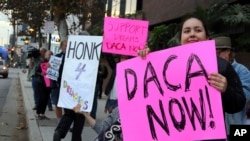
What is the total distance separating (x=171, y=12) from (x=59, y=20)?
613 cm

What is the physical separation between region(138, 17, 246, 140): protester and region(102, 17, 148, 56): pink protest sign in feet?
8.92

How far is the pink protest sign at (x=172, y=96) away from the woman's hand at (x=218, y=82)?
0.04m

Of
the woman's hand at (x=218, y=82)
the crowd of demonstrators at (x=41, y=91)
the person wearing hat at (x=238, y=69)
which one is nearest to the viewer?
the woman's hand at (x=218, y=82)

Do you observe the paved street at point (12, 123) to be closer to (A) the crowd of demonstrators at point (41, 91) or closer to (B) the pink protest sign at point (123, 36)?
(A) the crowd of demonstrators at point (41, 91)

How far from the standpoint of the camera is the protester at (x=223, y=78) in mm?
2752

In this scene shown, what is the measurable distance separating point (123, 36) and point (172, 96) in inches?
120

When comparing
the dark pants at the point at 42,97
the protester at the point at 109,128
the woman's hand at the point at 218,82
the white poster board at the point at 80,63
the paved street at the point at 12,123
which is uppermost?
the woman's hand at the point at 218,82

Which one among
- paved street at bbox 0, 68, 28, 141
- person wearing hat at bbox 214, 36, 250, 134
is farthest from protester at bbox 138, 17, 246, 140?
paved street at bbox 0, 68, 28, 141

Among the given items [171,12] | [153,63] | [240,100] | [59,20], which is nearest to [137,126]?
[153,63]

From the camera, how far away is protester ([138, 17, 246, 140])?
2.75 m

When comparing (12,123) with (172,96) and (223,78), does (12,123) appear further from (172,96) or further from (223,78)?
(223,78)

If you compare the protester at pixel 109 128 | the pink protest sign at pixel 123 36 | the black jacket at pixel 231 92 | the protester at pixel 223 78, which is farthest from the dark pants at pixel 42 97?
the black jacket at pixel 231 92

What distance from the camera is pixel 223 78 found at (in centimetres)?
273

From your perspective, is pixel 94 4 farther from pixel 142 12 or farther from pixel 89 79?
pixel 89 79
